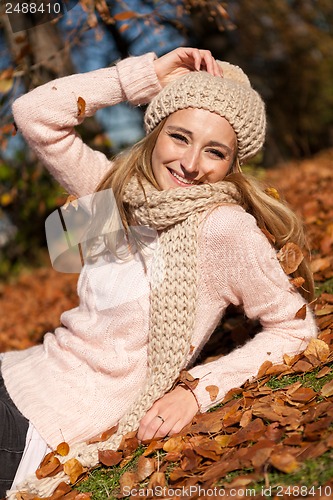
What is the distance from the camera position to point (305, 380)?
2396 mm

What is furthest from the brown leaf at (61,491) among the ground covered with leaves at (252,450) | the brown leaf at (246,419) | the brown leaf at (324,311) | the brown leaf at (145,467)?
the brown leaf at (324,311)

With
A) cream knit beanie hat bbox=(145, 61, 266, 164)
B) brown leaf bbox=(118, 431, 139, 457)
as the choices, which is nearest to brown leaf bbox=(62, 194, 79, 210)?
cream knit beanie hat bbox=(145, 61, 266, 164)

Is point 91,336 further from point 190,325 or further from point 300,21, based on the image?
point 300,21

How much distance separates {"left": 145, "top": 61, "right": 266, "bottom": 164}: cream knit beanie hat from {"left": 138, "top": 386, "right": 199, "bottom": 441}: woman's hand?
1205 mm

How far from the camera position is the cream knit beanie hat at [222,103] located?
2.55m

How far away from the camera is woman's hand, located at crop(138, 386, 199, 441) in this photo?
230 centimetres

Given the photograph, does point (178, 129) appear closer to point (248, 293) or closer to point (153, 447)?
point (248, 293)

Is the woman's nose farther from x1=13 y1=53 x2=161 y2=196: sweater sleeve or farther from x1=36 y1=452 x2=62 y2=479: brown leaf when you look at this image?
x1=36 y1=452 x2=62 y2=479: brown leaf

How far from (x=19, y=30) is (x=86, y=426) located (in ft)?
13.9

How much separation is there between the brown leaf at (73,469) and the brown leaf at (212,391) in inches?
24.4

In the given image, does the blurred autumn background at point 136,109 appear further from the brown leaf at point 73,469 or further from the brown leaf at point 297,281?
the brown leaf at point 73,469

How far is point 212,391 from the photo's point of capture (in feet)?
7.75

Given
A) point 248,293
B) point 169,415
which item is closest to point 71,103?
point 248,293

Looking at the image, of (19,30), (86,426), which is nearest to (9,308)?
(19,30)
